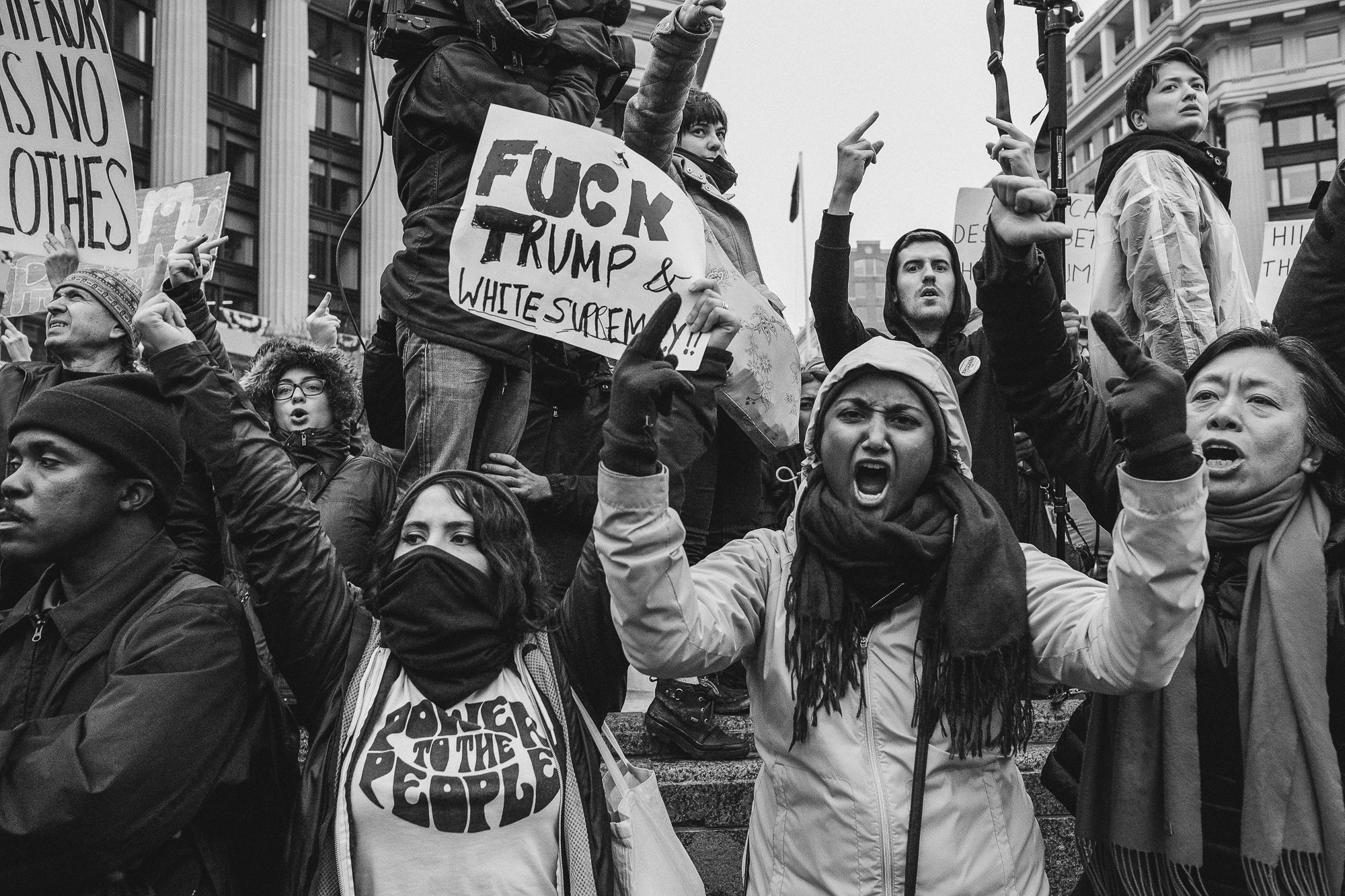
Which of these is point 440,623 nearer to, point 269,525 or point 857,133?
point 269,525

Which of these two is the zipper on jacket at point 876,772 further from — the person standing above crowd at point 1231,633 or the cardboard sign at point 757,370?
the cardboard sign at point 757,370

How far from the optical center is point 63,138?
483 centimetres

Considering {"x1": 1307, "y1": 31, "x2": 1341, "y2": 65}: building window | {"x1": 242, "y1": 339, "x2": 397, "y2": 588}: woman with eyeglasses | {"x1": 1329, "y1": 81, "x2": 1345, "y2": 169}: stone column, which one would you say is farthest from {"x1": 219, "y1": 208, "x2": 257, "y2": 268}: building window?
{"x1": 1307, "y1": 31, "x2": 1341, "y2": 65}: building window

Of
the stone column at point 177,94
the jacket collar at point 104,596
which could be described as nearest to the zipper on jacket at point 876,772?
the jacket collar at point 104,596

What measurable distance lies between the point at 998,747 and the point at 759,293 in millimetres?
2241

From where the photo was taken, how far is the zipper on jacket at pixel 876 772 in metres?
2.33

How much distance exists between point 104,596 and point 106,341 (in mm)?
1740

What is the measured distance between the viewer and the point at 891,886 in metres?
2.33

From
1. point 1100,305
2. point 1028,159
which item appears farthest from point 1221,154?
point 1028,159

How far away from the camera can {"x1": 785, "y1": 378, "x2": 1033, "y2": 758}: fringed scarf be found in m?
2.39

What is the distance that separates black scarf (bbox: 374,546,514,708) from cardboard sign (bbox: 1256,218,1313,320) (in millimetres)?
7118

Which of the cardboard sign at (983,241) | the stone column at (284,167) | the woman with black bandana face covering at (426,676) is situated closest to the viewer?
the woman with black bandana face covering at (426,676)

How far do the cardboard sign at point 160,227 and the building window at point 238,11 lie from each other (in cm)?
2855

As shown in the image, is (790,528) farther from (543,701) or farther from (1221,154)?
(1221,154)
